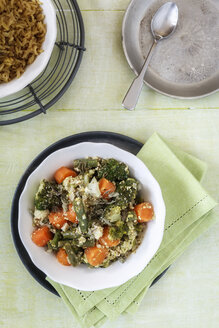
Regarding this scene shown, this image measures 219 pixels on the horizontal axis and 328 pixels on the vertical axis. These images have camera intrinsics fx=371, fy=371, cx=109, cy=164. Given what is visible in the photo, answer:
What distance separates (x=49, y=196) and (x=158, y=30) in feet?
2.74

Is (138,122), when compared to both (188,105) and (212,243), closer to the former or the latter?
(188,105)

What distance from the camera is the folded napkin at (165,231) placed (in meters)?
1.46

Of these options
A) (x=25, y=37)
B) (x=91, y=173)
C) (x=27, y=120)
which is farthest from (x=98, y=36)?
(x=91, y=173)

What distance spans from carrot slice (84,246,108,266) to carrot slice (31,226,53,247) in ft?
0.54

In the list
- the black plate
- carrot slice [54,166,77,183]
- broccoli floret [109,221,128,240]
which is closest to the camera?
broccoli floret [109,221,128,240]

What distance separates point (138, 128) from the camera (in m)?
1.61

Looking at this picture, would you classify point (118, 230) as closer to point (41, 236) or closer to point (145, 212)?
point (145, 212)

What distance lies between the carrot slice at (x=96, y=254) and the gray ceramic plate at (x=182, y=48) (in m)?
0.73

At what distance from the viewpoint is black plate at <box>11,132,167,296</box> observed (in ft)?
4.94

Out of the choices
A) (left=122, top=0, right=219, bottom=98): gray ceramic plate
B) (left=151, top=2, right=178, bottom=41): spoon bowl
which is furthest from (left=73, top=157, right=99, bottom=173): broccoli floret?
(left=151, top=2, right=178, bottom=41): spoon bowl

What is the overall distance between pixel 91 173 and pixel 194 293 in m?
0.74

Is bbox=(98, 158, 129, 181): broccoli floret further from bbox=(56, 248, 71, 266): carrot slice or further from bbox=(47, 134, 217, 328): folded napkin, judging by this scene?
bbox=(56, 248, 71, 266): carrot slice

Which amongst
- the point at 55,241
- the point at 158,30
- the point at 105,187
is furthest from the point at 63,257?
the point at 158,30

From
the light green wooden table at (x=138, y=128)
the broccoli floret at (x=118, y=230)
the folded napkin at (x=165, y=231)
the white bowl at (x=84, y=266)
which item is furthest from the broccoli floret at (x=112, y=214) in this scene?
the light green wooden table at (x=138, y=128)
